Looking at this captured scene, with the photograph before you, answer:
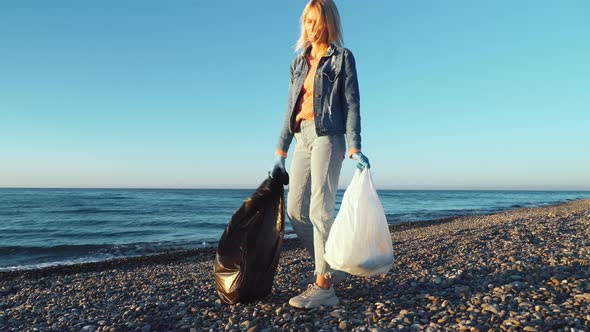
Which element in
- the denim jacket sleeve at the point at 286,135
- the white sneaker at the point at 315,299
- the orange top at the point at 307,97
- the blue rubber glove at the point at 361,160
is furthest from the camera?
the denim jacket sleeve at the point at 286,135

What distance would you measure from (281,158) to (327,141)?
1.98ft

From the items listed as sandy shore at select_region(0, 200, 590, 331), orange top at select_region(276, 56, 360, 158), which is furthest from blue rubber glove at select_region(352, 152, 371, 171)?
sandy shore at select_region(0, 200, 590, 331)

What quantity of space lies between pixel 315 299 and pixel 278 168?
1204mm

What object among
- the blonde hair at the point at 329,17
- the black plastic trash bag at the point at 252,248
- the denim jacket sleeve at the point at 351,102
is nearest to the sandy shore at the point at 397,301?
the black plastic trash bag at the point at 252,248

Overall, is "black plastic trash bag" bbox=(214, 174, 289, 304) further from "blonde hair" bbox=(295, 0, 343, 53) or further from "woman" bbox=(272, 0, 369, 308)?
"blonde hair" bbox=(295, 0, 343, 53)

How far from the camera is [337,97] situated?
311 centimetres

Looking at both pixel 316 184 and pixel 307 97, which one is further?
pixel 307 97

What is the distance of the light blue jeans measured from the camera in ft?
10.1

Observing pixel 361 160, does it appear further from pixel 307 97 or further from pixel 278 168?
pixel 278 168

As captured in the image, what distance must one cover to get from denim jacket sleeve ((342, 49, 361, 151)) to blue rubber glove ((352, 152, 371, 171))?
62 mm

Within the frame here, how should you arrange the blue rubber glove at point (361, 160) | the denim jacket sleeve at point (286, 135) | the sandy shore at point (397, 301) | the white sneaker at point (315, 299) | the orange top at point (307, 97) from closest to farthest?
the sandy shore at point (397, 301)
the blue rubber glove at point (361, 160)
the white sneaker at point (315, 299)
the orange top at point (307, 97)
the denim jacket sleeve at point (286, 135)

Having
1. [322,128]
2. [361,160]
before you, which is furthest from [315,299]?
[322,128]

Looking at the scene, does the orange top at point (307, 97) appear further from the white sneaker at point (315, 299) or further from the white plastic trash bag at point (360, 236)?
the white sneaker at point (315, 299)

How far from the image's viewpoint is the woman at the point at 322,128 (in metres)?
3.06
